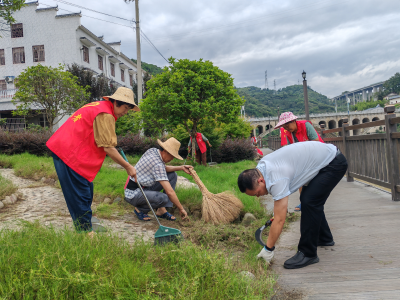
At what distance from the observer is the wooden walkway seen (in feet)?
7.87

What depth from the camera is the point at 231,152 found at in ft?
46.7

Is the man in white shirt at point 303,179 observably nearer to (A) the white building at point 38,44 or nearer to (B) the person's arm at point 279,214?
(B) the person's arm at point 279,214

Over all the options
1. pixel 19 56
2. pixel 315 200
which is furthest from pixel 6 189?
pixel 19 56

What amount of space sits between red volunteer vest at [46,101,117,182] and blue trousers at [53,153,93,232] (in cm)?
6

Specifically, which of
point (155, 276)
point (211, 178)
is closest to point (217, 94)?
point (211, 178)

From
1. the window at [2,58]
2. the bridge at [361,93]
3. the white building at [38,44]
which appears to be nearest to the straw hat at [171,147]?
the white building at [38,44]

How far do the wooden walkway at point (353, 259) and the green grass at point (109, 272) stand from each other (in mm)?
380

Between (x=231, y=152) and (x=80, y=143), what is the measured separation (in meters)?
11.4

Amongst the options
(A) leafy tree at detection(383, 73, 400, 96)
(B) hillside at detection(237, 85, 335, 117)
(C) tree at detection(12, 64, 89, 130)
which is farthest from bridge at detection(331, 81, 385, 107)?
(C) tree at detection(12, 64, 89, 130)

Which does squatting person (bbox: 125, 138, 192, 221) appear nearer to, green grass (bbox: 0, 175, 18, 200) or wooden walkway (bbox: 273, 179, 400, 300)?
wooden walkway (bbox: 273, 179, 400, 300)

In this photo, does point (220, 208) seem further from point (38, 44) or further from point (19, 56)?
point (19, 56)

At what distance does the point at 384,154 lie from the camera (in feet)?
18.4

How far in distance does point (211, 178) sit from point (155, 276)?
5.56m

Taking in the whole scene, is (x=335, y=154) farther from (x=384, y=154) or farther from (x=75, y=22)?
(x=75, y=22)
